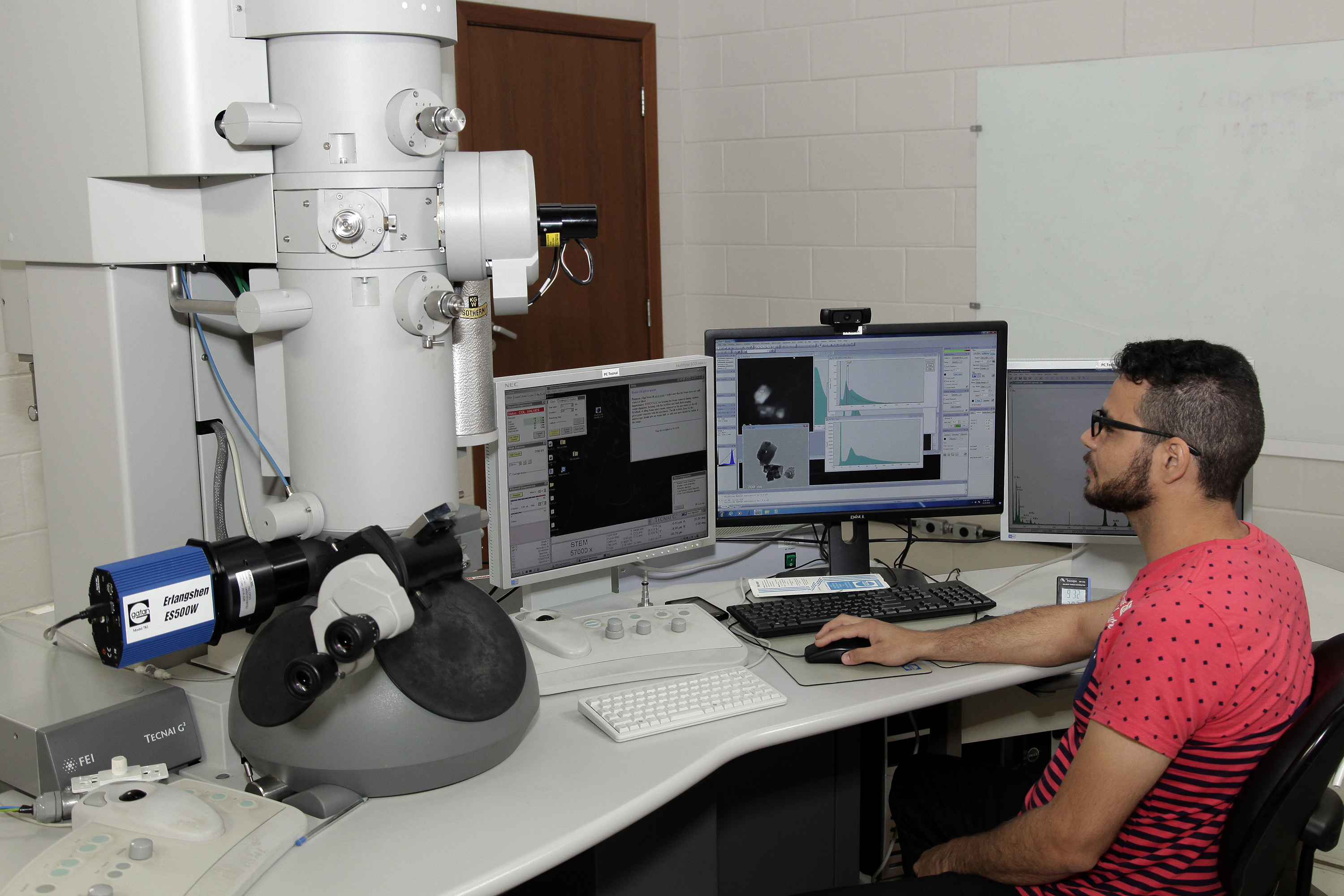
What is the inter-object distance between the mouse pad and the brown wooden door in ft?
6.84

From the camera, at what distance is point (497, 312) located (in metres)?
1.56

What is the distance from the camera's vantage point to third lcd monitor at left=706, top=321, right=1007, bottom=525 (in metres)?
2.12

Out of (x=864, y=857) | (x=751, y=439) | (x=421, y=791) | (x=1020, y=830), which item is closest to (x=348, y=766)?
(x=421, y=791)

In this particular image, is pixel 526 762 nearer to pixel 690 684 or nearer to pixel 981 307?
pixel 690 684

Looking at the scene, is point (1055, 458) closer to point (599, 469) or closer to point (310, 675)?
point (599, 469)

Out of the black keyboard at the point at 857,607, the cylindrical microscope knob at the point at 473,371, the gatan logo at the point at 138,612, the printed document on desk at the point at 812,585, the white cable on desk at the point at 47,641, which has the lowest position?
the black keyboard at the point at 857,607

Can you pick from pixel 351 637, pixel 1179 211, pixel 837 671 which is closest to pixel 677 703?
pixel 837 671

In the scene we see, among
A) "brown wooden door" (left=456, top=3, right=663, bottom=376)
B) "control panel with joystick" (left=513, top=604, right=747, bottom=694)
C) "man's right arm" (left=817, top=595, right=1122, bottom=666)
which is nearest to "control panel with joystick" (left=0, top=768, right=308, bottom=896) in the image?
"control panel with joystick" (left=513, top=604, right=747, bottom=694)

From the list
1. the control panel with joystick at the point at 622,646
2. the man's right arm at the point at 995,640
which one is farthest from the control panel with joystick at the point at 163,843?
the man's right arm at the point at 995,640

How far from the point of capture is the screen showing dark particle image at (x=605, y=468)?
1.90 meters

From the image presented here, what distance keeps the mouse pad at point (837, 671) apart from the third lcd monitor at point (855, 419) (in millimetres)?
389

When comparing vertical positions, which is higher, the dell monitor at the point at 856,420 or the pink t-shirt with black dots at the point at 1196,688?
the dell monitor at the point at 856,420

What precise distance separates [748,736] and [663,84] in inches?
124

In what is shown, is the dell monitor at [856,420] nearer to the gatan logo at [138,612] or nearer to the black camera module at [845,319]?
the black camera module at [845,319]
